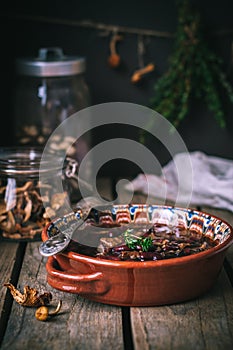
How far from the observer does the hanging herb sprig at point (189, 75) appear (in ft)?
5.40

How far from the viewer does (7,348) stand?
2.81 ft

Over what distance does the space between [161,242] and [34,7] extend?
0.97m

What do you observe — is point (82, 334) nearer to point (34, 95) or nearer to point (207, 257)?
point (207, 257)

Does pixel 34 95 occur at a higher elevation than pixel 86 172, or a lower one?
higher

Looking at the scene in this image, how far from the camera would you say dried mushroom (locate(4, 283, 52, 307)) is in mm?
978

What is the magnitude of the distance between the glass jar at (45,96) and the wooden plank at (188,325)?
0.70m

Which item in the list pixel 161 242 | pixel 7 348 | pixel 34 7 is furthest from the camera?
pixel 34 7

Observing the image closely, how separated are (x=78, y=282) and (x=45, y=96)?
716 millimetres

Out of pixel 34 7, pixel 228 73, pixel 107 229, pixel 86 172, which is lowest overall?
pixel 86 172

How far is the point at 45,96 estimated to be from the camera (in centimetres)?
155

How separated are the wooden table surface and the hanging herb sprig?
2.38ft

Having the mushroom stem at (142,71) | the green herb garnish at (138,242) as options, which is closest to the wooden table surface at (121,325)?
the green herb garnish at (138,242)

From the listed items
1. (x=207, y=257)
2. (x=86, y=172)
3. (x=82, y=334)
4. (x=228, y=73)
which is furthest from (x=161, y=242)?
(x=228, y=73)

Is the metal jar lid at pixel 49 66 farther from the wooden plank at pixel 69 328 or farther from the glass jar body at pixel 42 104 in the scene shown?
the wooden plank at pixel 69 328
